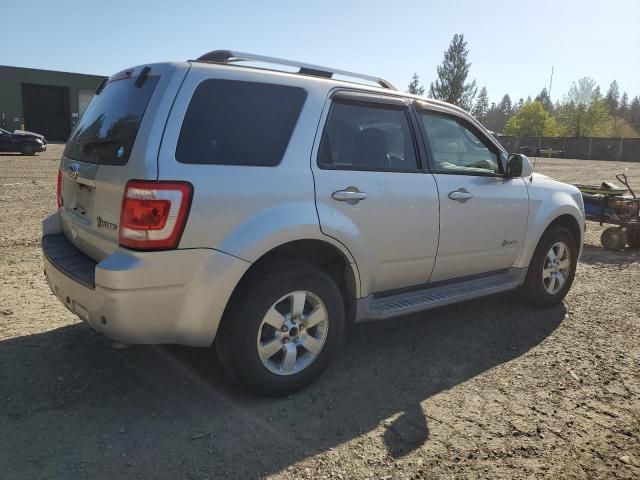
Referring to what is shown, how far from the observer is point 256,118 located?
3127 millimetres

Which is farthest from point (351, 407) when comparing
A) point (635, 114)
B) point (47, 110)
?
point (635, 114)

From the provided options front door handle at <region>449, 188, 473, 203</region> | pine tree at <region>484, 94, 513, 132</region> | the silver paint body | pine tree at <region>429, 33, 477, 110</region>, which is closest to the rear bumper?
the silver paint body

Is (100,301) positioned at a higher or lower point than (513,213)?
lower

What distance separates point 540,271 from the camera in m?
4.96

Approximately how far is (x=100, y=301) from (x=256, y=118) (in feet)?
4.44

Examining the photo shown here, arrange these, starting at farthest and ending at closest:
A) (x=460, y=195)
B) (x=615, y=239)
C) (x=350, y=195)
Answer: (x=615, y=239), (x=460, y=195), (x=350, y=195)

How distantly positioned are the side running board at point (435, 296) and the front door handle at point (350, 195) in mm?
698

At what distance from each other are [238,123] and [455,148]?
6.65 ft

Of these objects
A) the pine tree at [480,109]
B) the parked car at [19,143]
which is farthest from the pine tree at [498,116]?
the parked car at [19,143]

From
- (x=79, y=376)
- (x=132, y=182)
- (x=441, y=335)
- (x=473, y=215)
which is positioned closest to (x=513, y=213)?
(x=473, y=215)

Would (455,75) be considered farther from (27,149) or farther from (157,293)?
(157,293)

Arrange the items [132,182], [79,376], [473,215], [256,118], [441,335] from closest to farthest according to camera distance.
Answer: [132,182], [256,118], [79,376], [473,215], [441,335]

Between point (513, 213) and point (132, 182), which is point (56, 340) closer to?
point (132, 182)

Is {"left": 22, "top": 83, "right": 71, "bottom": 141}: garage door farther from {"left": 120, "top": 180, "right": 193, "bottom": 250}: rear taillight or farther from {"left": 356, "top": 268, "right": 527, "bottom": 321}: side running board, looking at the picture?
{"left": 120, "top": 180, "right": 193, "bottom": 250}: rear taillight
